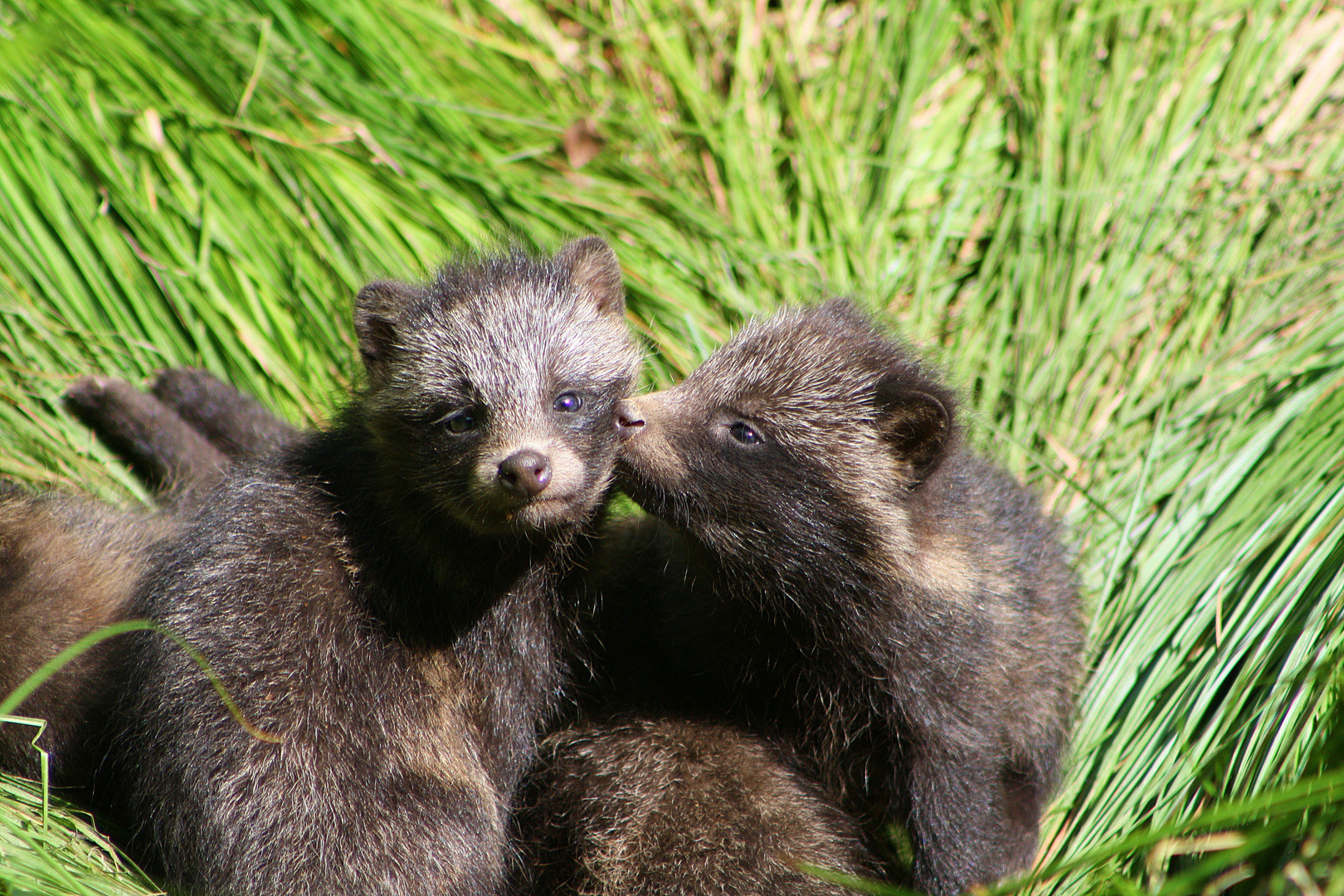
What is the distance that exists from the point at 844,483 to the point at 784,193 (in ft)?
7.58

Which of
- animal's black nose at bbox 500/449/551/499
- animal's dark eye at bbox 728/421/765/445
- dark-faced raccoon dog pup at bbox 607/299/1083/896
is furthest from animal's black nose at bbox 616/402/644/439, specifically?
animal's black nose at bbox 500/449/551/499

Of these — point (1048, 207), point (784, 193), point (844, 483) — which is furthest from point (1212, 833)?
point (784, 193)

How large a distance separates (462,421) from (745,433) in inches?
34.6

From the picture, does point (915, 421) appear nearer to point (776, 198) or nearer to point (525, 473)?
point (525, 473)

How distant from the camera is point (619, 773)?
12.1 ft

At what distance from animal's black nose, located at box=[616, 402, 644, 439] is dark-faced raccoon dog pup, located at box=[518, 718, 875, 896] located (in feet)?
3.34

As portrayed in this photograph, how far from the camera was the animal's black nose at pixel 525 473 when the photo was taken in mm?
3152

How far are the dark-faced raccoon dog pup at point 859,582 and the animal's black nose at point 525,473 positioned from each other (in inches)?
15.8

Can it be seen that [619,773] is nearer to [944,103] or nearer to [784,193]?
[784,193]

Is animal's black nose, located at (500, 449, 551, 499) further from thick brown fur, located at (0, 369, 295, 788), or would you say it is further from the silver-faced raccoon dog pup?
thick brown fur, located at (0, 369, 295, 788)

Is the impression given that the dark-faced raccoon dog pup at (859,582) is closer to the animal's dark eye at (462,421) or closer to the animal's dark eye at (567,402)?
the animal's dark eye at (567,402)

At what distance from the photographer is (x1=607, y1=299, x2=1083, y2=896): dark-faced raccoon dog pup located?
139 inches

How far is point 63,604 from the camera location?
150 inches

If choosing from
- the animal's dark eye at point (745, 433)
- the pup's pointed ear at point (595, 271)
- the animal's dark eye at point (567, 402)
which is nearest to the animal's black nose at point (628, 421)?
the animal's dark eye at point (567, 402)
